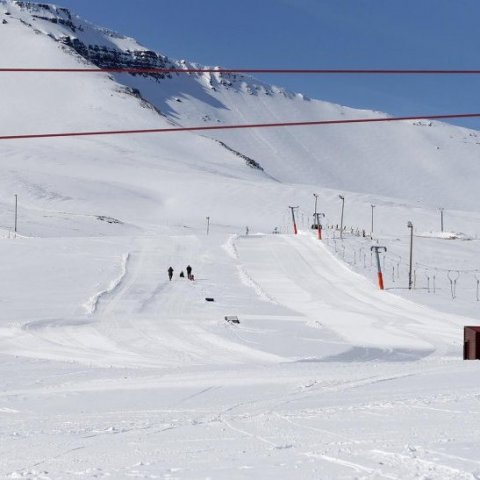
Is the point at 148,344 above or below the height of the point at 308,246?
below

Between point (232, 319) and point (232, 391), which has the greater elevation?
point (232, 319)

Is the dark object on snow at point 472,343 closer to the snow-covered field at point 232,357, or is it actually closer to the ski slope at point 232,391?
the ski slope at point 232,391

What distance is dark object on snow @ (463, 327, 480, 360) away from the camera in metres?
14.2

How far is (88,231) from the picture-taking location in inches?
2361

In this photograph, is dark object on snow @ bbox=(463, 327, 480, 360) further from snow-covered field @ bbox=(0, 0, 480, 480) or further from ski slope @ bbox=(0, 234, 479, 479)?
snow-covered field @ bbox=(0, 0, 480, 480)

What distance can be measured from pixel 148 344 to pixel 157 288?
36.7 feet

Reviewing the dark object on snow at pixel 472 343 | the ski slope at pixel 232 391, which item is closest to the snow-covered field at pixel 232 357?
the ski slope at pixel 232 391

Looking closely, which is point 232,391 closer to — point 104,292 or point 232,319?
point 232,319

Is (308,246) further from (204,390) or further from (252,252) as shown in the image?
(204,390)

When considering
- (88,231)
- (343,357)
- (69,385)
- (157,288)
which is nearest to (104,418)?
(69,385)

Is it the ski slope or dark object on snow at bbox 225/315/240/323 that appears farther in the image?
dark object on snow at bbox 225/315/240/323

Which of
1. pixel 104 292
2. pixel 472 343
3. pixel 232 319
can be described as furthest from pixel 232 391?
pixel 104 292

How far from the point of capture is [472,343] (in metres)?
14.4

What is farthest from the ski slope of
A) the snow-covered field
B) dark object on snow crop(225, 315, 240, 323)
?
dark object on snow crop(225, 315, 240, 323)
